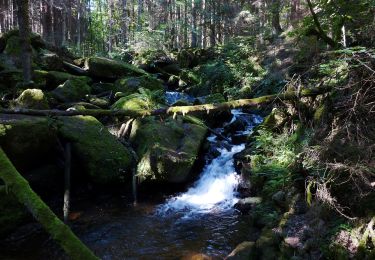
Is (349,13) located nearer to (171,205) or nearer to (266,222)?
(266,222)

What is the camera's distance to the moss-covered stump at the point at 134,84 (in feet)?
51.0

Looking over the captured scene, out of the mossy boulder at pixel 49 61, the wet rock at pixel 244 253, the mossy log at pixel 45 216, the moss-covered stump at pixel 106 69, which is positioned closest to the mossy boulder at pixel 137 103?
the moss-covered stump at pixel 106 69

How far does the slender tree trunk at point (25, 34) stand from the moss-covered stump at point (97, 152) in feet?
10.7

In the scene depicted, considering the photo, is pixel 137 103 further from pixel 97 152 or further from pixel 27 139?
pixel 27 139

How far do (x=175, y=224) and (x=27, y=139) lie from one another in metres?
4.10

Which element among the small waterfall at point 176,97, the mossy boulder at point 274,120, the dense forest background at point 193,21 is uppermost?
the dense forest background at point 193,21

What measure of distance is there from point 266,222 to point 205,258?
162 centimetres

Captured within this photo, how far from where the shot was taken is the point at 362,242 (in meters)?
4.81

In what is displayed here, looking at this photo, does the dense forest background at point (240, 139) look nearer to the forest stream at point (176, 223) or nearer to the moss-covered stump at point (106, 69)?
the moss-covered stump at point (106, 69)

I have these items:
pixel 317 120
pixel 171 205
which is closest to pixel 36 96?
pixel 171 205

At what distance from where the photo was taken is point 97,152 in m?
9.55

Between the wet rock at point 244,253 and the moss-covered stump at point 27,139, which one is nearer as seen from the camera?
the wet rock at point 244,253

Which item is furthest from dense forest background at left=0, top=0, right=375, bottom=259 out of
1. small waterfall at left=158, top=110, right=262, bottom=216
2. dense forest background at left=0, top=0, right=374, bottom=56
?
small waterfall at left=158, top=110, right=262, bottom=216

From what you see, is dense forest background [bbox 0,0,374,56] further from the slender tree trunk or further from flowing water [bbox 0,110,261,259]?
the slender tree trunk
